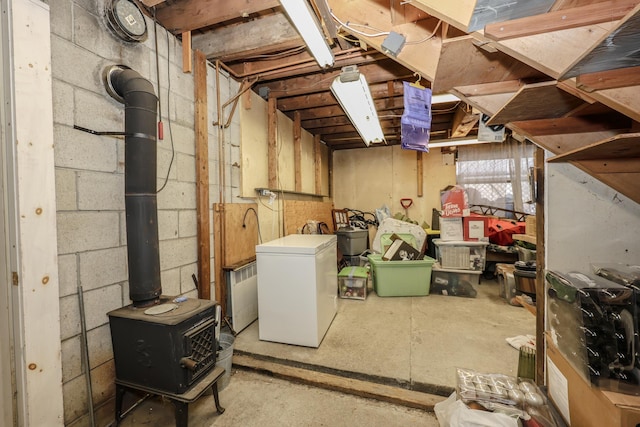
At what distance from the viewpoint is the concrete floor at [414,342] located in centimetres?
193

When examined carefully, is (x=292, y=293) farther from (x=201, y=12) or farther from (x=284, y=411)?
(x=201, y=12)

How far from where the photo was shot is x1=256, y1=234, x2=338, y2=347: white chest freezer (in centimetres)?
221

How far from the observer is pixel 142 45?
6.05ft

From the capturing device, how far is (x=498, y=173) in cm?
525

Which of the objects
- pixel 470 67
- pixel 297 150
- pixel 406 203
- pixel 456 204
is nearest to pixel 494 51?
pixel 470 67

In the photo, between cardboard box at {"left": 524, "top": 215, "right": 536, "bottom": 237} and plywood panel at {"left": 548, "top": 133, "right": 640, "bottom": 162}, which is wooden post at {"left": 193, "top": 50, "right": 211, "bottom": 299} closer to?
plywood panel at {"left": 548, "top": 133, "right": 640, "bottom": 162}


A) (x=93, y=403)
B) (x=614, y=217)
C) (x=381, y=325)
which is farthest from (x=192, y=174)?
(x=614, y=217)

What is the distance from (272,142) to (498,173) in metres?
4.69

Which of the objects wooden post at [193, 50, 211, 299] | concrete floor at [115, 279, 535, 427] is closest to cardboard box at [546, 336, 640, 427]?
concrete floor at [115, 279, 535, 427]

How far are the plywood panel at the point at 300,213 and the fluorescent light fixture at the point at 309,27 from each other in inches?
90.5

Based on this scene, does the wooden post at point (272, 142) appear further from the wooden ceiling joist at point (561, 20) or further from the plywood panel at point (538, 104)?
the wooden ceiling joist at point (561, 20)

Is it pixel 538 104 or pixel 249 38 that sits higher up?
pixel 249 38

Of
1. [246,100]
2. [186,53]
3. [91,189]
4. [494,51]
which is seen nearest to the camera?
[494,51]

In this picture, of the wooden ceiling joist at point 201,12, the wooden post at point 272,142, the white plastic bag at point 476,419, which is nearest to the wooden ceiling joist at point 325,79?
the wooden post at point 272,142
